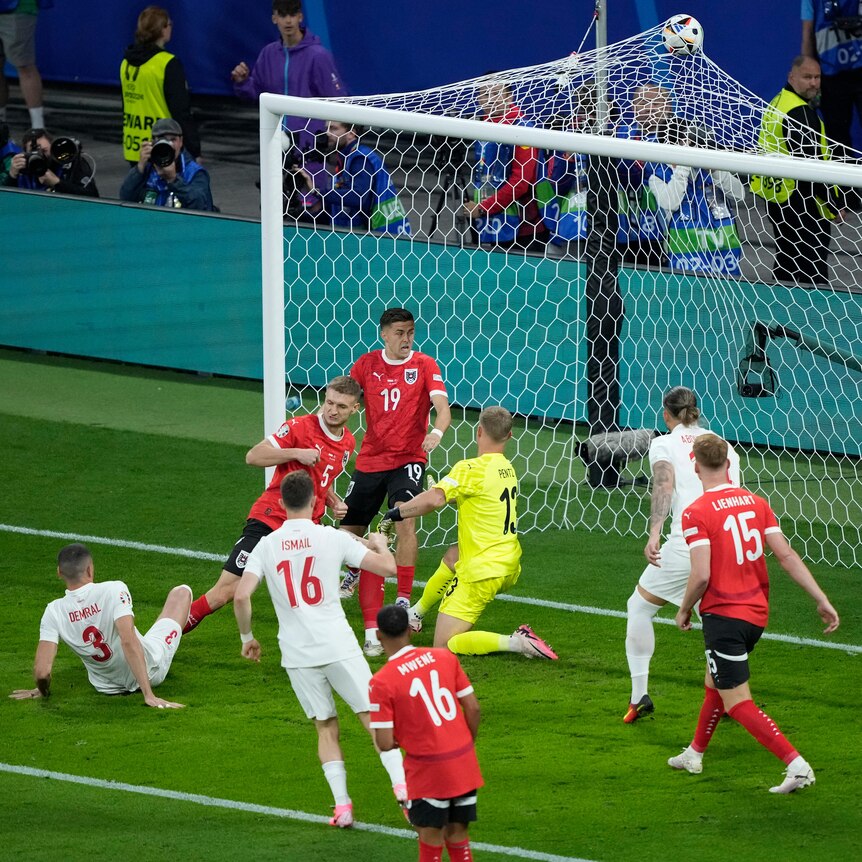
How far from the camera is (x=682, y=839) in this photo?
7.18 meters

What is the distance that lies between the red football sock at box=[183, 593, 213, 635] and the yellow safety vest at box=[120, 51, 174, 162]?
8.48m

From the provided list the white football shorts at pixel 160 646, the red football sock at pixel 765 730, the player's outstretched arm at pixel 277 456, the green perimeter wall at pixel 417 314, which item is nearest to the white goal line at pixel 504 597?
the white football shorts at pixel 160 646

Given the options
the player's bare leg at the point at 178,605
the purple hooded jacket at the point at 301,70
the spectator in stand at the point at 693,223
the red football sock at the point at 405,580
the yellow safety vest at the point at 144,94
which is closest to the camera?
the player's bare leg at the point at 178,605

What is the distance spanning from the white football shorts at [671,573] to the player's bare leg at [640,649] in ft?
0.19

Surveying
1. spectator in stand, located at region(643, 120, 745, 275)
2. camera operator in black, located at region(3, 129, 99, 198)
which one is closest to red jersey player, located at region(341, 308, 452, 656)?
spectator in stand, located at region(643, 120, 745, 275)

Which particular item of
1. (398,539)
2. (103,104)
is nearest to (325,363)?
(398,539)

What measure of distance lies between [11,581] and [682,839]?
5350 mm

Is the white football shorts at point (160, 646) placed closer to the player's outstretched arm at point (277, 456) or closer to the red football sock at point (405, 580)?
the player's outstretched arm at point (277, 456)

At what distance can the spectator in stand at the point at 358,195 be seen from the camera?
1473 centimetres

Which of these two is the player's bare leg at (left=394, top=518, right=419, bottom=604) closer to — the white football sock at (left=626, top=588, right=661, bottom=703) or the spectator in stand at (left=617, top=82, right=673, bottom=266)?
the white football sock at (left=626, top=588, right=661, bottom=703)

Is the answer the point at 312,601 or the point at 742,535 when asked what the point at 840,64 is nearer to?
the point at 742,535

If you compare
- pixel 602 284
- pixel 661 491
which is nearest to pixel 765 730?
pixel 661 491

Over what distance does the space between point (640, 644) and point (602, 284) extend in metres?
4.80

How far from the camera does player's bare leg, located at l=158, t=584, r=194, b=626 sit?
949 centimetres
